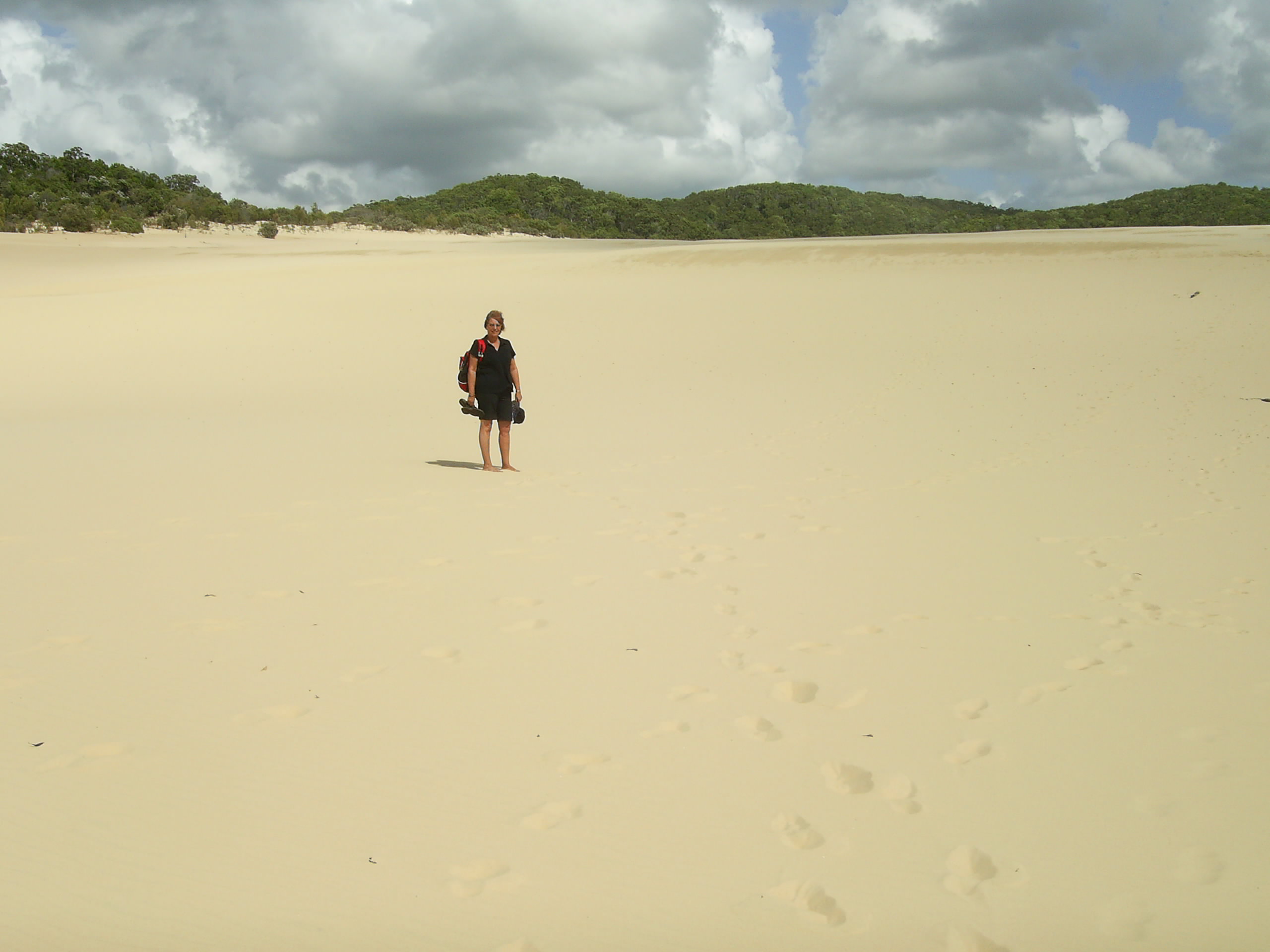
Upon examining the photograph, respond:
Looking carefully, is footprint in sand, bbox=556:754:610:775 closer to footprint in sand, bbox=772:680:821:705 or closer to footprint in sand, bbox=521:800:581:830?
footprint in sand, bbox=521:800:581:830

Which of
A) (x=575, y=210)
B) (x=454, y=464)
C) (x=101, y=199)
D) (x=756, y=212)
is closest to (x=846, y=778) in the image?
(x=454, y=464)

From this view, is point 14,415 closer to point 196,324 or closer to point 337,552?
point 196,324

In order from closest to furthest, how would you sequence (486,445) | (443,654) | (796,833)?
(796,833), (443,654), (486,445)

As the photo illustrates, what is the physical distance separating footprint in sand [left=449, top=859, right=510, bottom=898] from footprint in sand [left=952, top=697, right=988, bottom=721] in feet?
6.56

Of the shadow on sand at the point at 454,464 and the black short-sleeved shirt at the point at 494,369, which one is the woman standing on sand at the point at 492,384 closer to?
the black short-sleeved shirt at the point at 494,369

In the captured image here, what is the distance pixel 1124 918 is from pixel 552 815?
171 cm

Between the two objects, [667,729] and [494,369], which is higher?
[494,369]

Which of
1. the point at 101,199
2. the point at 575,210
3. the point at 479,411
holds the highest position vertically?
the point at 575,210

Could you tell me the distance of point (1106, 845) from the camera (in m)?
2.74

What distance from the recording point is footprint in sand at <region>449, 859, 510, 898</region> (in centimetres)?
246

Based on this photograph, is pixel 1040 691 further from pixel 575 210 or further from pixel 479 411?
pixel 575 210

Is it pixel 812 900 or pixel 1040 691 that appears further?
pixel 1040 691

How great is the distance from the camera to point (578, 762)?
3.14m

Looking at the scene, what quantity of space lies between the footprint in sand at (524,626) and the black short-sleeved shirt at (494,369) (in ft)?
14.0
